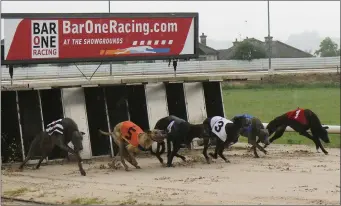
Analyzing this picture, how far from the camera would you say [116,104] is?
46.5ft

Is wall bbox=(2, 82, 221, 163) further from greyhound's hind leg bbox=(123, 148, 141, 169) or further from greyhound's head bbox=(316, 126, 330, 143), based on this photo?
greyhound's head bbox=(316, 126, 330, 143)

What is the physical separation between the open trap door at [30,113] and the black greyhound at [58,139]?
1036mm

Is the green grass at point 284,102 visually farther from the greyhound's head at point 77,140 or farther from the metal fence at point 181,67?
the metal fence at point 181,67

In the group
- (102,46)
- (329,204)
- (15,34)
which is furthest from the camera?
(102,46)

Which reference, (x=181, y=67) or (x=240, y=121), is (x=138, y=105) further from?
(x=181, y=67)

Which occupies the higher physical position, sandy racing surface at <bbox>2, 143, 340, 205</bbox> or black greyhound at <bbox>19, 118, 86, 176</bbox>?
black greyhound at <bbox>19, 118, 86, 176</bbox>

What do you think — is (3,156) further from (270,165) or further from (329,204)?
(329,204)

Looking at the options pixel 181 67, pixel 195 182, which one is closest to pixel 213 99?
pixel 195 182

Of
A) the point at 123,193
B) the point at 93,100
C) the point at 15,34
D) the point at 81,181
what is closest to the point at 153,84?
the point at 93,100

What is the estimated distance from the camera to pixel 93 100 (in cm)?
1390

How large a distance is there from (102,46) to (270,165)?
15.1 feet

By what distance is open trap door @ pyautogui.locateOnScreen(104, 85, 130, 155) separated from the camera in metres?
14.0

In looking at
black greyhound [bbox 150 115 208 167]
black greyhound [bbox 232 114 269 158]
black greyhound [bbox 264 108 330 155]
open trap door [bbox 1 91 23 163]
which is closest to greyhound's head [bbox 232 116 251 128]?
black greyhound [bbox 232 114 269 158]

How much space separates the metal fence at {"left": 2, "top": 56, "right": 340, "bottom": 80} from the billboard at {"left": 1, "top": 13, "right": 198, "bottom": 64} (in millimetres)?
13675
